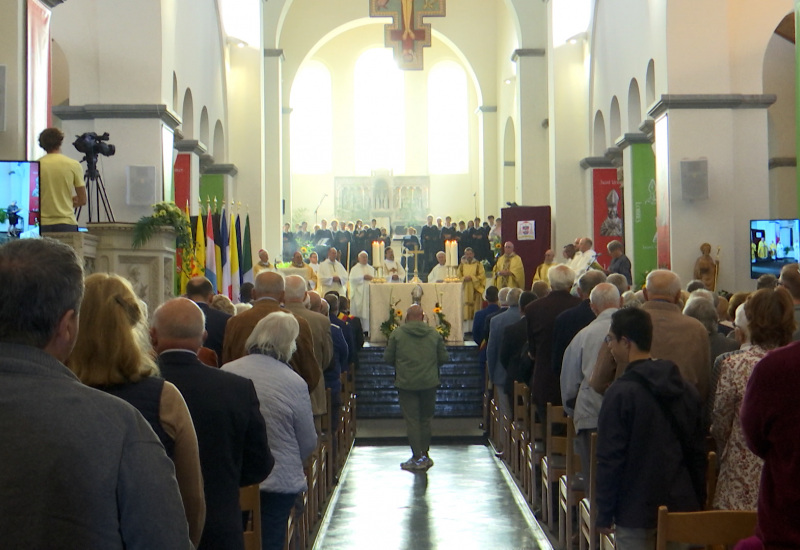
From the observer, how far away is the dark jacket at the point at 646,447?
15.4 feet

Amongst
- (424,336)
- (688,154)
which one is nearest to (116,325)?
(424,336)

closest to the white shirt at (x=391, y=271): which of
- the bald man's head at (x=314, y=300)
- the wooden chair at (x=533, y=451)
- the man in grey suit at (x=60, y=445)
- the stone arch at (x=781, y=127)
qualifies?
the stone arch at (x=781, y=127)

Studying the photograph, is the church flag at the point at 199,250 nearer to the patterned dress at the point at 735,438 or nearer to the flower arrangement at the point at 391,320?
the flower arrangement at the point at 391,320

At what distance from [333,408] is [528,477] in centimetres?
195

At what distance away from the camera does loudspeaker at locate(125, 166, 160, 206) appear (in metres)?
14.5

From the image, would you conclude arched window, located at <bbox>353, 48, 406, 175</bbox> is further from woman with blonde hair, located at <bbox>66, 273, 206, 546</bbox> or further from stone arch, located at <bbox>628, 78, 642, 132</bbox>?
woman with blonde hair, located at <bbox>66, 273, 206, 546</bbox>

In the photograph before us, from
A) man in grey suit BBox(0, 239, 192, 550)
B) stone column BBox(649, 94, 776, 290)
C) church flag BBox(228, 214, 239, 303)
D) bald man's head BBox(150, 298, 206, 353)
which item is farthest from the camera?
church flag BBox(228, 214, 239, 303)

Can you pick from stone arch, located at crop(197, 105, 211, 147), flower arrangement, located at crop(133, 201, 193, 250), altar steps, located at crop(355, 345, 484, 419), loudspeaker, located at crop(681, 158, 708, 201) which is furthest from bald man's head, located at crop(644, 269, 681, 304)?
stone arch, located at crop(197, 105, 211, 147)

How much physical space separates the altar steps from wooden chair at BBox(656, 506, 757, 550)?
11.7 meters

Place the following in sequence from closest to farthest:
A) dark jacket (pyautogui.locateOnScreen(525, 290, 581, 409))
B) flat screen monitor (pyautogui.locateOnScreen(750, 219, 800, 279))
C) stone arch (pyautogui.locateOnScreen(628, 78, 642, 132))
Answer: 1. dark jacket (pyautogui.locateOnScreen(525, 290, 581, 409))
2. flat screen monitor (pyautogui.locateOnScreen(750, 219, 800, 279))
3. stone arch (pyautogui.locateOnScreen(628, 78, 642, 132))

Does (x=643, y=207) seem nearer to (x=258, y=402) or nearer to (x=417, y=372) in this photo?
(x=417, y=372)

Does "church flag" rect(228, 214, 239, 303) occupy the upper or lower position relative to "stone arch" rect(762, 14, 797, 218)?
lower

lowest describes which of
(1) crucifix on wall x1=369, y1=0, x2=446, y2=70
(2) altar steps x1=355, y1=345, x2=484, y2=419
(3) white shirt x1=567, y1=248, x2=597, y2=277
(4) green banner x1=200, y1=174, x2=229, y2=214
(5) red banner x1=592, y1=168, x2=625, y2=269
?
(2) altar steps x1=355, y1=345, x2=484, y2=419

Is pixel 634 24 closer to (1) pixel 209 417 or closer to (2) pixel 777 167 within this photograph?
(2) pixel 777 167
